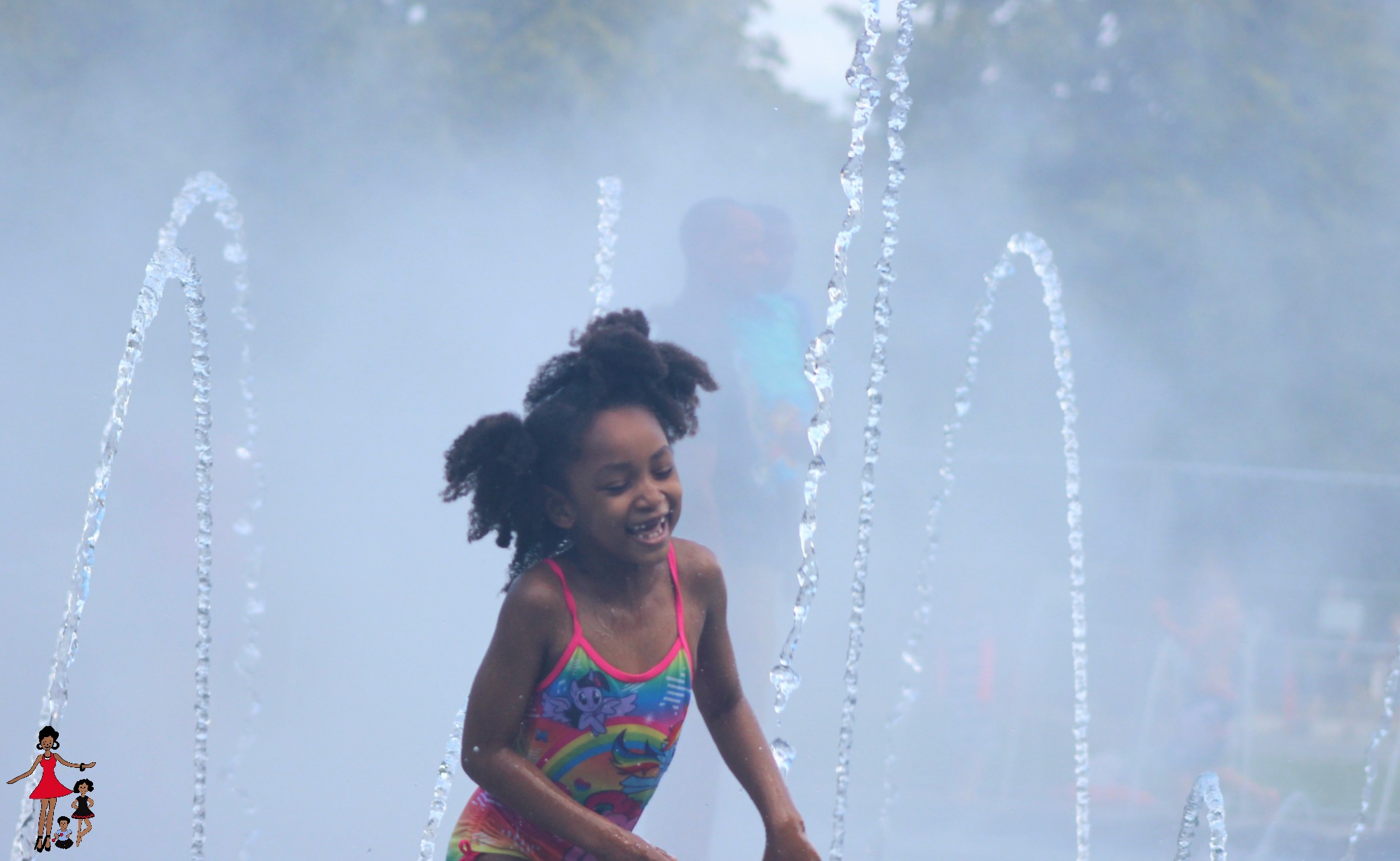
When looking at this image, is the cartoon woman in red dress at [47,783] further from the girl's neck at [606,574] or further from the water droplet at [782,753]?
the water droplet at [782,753]

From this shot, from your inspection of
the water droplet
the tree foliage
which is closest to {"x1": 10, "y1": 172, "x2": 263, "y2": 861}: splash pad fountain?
the water droplet

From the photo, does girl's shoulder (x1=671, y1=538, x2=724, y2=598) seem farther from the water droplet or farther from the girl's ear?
the water droplet

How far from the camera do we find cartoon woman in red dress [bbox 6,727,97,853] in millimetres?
2070

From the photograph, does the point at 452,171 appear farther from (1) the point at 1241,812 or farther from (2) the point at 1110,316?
(1) the point at 1241,812

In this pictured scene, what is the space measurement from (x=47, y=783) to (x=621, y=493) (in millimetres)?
1345

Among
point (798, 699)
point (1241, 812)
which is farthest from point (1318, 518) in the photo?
point (798, 699)

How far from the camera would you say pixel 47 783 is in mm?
2354

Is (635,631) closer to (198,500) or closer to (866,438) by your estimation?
(866,438)

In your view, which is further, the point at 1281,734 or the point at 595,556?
the point at 1281,734

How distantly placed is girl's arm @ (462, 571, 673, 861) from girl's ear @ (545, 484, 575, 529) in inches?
3.6

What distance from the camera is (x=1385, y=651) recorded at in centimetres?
663

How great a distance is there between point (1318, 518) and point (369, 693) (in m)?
5.25

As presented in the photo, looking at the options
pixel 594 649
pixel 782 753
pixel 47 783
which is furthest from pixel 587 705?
pixel 47 783

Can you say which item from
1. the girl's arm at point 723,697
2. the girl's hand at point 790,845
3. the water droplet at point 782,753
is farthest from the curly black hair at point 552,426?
the water droplet at point 782,753
